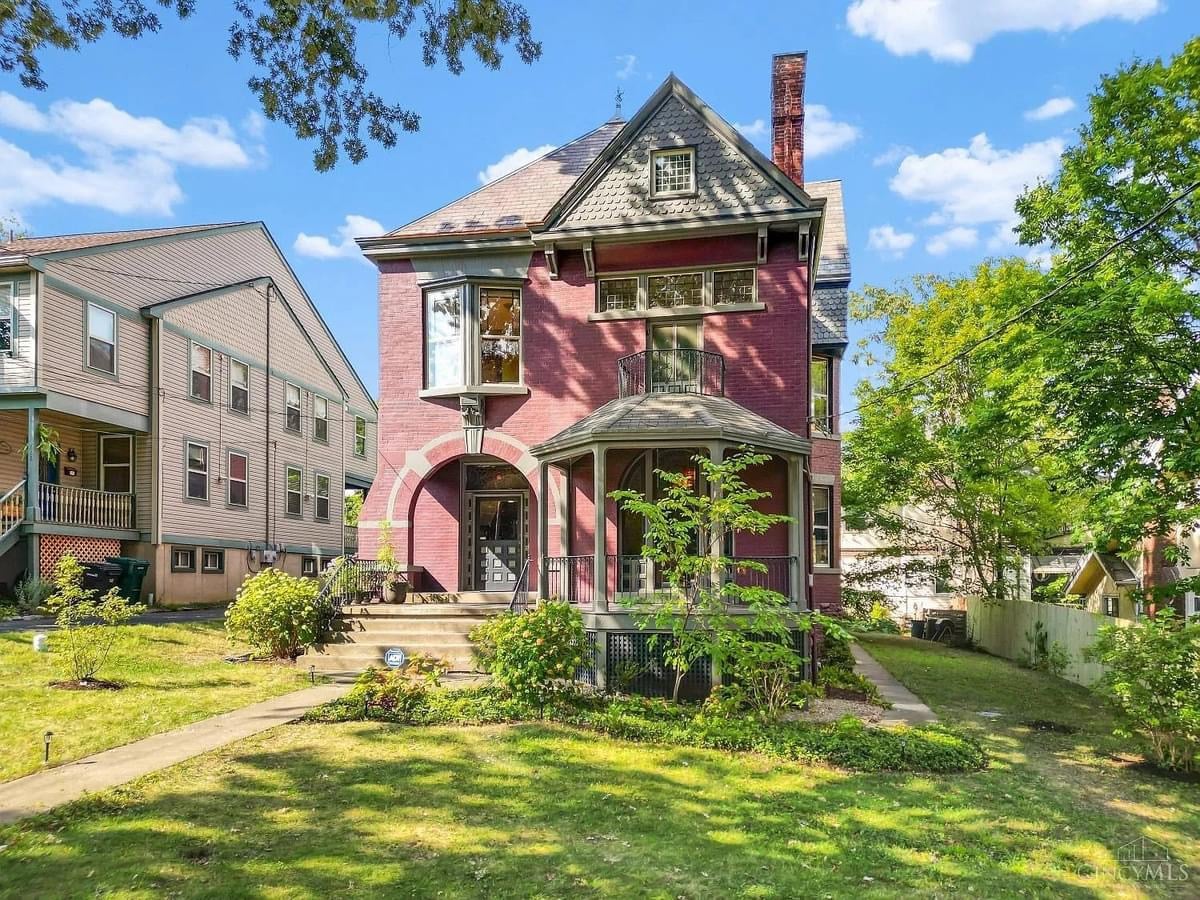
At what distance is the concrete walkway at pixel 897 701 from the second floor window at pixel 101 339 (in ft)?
58.9

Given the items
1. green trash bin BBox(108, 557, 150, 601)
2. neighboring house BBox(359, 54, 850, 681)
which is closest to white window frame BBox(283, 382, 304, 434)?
green trash bin BBox(108, 557, 150, 601)

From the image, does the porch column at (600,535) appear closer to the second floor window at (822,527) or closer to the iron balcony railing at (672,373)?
the iron balcony railing at (672,373)

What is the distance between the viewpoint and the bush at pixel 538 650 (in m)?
9.52

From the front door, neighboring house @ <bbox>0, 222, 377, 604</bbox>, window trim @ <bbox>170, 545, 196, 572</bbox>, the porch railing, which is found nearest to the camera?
the porch railing

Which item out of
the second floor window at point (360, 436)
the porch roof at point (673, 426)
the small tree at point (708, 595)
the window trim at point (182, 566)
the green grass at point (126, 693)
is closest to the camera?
the green grass at point (126, 693)

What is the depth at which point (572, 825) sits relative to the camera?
6.10 m

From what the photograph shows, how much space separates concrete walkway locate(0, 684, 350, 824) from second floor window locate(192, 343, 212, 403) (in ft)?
45.6


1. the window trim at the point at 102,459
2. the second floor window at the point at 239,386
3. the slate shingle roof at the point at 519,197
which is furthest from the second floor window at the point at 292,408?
the slate shingle roof at the point at 519,197

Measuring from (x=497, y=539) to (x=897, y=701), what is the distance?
727 cm

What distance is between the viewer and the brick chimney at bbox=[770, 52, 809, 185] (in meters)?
15.2

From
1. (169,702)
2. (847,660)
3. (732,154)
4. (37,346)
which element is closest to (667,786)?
(169,702)

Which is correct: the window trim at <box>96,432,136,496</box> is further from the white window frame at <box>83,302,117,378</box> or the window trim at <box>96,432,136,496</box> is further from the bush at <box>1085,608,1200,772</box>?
the bush at <box>1085,608,1200,772</box>

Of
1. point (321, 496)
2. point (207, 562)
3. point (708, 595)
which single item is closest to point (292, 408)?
point (321, 496)

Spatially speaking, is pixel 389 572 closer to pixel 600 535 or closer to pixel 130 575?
pixel 600 535
